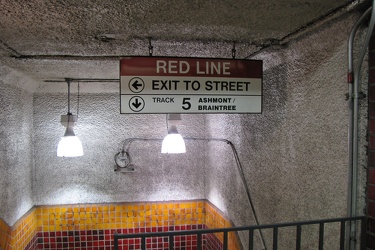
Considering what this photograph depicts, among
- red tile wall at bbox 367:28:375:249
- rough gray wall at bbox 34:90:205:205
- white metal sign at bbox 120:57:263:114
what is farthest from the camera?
rough gray wall at bbox 34:90:205:205

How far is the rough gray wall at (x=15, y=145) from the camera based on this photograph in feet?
12.0

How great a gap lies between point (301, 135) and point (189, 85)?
1.03m

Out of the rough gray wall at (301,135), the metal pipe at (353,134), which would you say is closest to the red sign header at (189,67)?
the rough gray wall at (301,135)

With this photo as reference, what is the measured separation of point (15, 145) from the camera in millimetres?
4078

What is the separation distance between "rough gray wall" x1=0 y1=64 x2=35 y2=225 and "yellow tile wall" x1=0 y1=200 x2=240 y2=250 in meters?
0.40

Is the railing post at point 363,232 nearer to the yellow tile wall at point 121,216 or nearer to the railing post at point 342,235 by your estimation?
the railing post at point 342,235

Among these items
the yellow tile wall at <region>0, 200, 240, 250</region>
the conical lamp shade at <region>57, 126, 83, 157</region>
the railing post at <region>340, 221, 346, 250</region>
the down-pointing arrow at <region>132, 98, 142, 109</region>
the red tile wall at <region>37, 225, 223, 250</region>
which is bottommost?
the red tile wall at <region>37, 225, 223, 250</region>

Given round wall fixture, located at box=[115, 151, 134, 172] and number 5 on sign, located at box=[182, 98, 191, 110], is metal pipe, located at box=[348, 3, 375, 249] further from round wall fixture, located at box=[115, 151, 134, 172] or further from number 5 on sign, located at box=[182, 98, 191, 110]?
round wall fixture, located at box=[115, 151, 134, 172]

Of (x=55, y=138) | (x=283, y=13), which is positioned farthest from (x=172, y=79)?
(x=55, y=138)

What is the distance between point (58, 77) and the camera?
437 centimetres

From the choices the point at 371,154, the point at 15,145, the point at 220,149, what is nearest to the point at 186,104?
the point at 371,154

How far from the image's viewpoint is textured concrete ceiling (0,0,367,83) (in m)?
1.86

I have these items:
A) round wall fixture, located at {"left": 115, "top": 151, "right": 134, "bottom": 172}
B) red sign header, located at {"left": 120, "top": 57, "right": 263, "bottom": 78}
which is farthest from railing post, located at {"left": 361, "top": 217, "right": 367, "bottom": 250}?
round wall fixture, located at {"left": 115, "top": 151, "right": 134, "bottom": 172}

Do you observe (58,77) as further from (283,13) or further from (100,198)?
(283,13)
